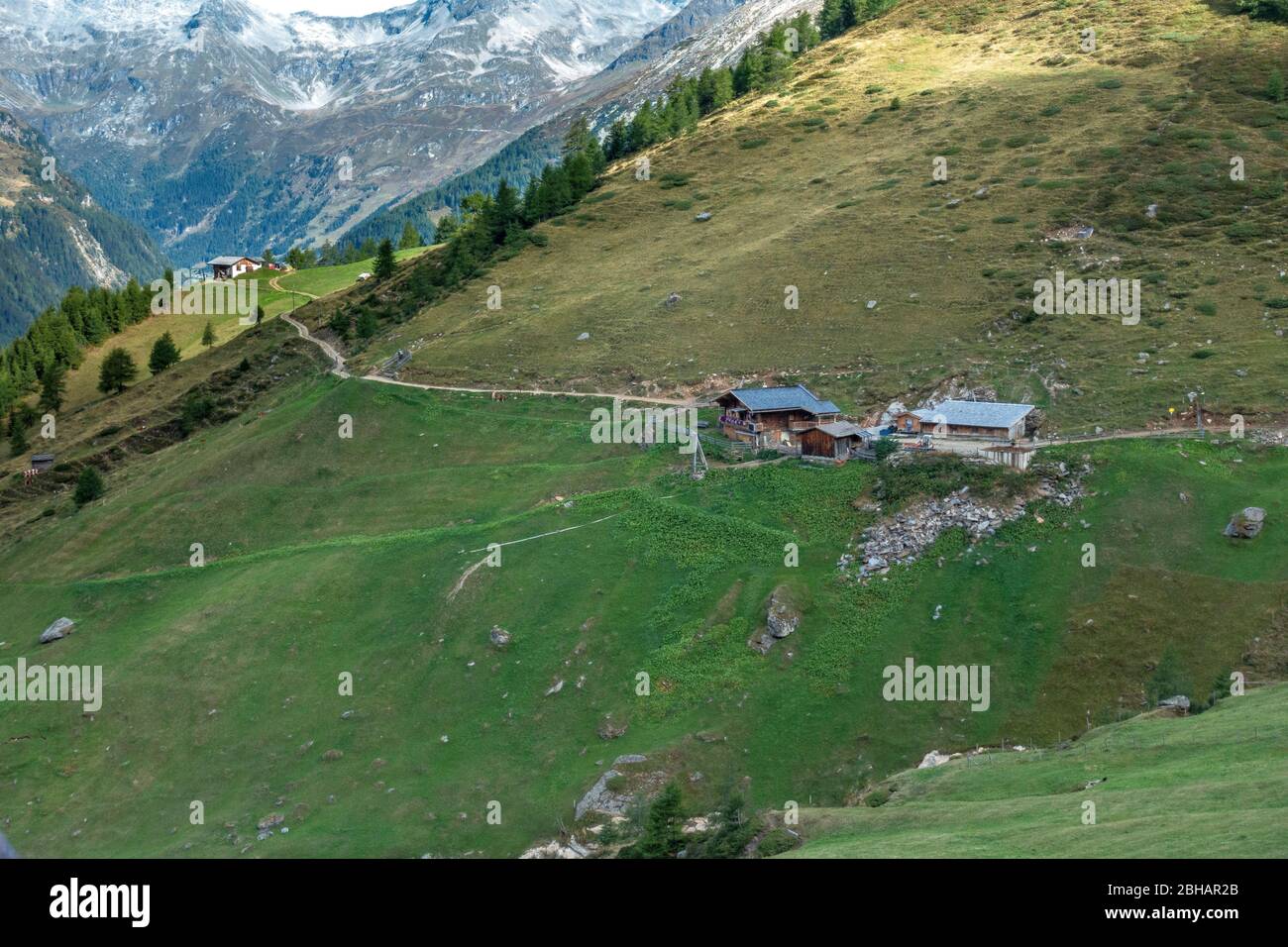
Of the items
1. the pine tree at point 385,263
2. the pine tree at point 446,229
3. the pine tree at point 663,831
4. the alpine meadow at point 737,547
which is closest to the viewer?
the pine tree at point 663,831

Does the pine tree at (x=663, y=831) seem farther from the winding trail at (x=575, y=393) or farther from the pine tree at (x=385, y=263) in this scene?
the pine tree at (x=385, y=263)

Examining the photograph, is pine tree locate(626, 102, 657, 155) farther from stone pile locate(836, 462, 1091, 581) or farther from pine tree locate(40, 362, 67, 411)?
stone pile locate(836, 462, 1091, 581)

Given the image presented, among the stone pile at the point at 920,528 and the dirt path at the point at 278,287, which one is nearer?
the stone pile at the point at 920,528

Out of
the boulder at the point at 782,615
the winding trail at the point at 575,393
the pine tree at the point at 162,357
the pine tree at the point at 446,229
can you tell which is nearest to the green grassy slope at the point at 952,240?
the winding trail at the point at 575,393

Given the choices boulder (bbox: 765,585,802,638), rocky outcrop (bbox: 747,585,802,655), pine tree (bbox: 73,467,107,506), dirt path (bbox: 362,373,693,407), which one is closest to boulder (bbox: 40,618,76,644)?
pine tree (bbox: 73,467,107,506)

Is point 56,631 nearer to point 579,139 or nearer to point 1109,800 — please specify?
point 1109,800

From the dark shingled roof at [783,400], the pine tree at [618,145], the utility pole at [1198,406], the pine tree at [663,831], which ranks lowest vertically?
the pine tree at [663,831]

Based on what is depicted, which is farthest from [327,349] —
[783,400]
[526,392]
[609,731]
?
[609,731]

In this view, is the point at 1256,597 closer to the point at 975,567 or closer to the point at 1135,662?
the point at 1135,662

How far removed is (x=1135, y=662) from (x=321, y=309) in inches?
4480

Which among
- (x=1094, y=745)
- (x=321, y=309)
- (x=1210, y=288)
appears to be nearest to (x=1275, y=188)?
(x=1210, y=288)

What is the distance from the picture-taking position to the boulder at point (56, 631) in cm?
7606

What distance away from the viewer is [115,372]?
13788 centimetres

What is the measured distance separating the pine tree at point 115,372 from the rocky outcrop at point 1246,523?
126201 mm
